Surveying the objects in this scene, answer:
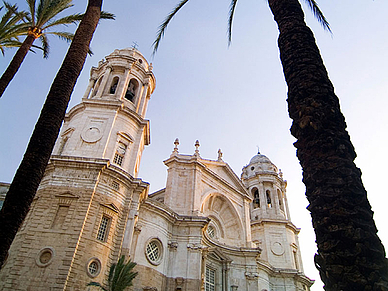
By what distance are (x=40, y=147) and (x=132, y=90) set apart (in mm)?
20963

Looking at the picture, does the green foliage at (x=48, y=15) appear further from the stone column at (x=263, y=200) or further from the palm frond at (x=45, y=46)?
the stone column at (x=263, y=200)

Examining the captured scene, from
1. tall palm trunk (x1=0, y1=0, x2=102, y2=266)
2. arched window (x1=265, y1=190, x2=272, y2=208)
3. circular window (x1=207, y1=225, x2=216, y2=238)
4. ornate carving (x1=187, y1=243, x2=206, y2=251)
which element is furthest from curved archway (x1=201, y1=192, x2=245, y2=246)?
tall palm trunk (x1=0, y1=0, x2=102, y2=266)

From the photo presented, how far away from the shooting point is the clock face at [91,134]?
21.6 meters

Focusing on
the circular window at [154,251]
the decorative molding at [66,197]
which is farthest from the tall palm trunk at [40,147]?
the circular window at [154,251]

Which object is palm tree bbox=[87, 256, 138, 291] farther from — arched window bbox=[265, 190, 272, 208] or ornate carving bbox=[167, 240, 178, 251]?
arched window bbox=[265, 190, 272, 208]

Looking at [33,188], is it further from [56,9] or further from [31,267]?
[56,9]

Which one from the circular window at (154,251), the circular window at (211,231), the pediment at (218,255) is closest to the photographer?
the circular window at (154,251)

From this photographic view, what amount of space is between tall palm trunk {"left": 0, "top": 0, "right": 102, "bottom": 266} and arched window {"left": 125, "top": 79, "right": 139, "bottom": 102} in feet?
55.9

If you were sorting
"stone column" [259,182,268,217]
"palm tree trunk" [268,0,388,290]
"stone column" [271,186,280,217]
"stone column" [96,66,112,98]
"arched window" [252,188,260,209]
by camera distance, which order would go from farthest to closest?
"arched window" [252,188,260,209] → "stone column" [271,186,280,217] → "stone column" [259,182,268,217] → "stone column" [96,66,112,98] → "palm tree trunk" [268,0,388,290]

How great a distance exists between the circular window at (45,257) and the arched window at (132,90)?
1504 cm

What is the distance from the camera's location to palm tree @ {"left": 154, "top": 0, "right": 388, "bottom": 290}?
3651mm

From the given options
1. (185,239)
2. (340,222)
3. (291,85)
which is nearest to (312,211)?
(340,222)

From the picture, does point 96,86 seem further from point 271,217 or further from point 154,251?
point 271,217

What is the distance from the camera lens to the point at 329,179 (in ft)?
14.3
